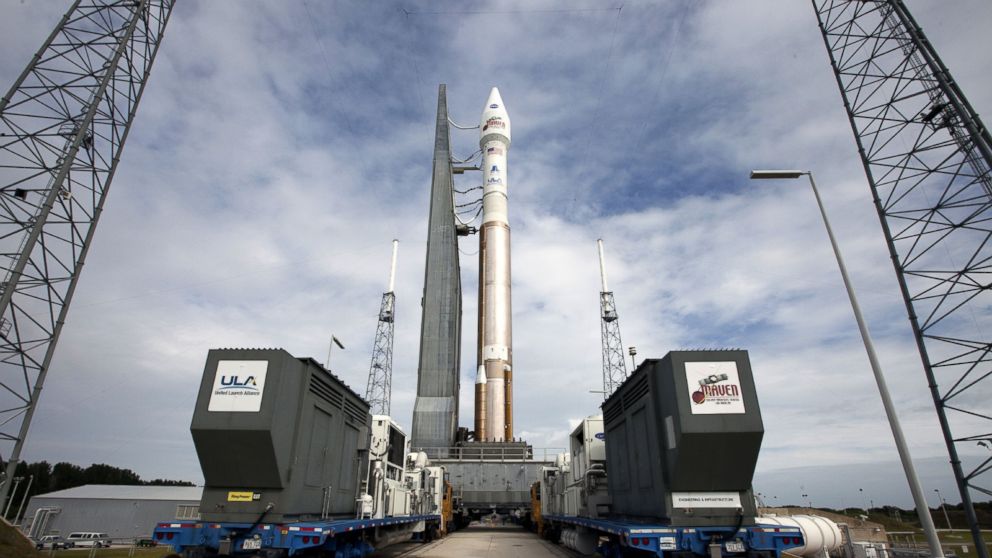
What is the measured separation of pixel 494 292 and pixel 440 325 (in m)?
5.33

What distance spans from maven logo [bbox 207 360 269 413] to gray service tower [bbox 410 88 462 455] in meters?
29.9

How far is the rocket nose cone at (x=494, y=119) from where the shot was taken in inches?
1734

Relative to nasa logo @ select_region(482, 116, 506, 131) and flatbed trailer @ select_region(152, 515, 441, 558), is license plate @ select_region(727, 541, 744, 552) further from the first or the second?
nasa logo @ select_region(482, 116, 506, 131)

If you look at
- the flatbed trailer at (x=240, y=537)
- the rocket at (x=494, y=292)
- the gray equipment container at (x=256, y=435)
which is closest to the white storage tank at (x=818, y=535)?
the flatbed trailer at (x=240, y=537)

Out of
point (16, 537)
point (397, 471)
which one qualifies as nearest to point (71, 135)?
point (16, 537)

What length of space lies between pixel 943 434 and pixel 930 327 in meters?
3.42

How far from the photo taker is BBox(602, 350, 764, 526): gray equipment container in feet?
27.4

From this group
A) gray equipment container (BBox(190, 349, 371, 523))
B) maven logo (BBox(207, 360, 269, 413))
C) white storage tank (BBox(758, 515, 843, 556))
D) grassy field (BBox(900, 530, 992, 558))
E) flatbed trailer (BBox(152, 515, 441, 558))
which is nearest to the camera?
flatbed trailer (BBox(152, 515, 441, 558))

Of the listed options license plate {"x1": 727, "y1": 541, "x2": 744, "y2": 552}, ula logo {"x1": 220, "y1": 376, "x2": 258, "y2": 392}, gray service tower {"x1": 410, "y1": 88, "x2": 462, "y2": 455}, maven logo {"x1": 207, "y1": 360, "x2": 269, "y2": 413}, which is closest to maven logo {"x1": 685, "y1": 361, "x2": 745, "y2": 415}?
license plate {"x1": 727, "y1": 541, "x2": 744, "y2": 552}

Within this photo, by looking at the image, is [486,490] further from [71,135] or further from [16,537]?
[71,135]

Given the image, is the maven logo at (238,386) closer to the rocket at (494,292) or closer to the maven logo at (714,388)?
the maven logo at (714,388)

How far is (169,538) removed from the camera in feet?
27.4

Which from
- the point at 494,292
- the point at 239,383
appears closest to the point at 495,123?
the point at 494,292

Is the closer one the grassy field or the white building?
the grassy field
